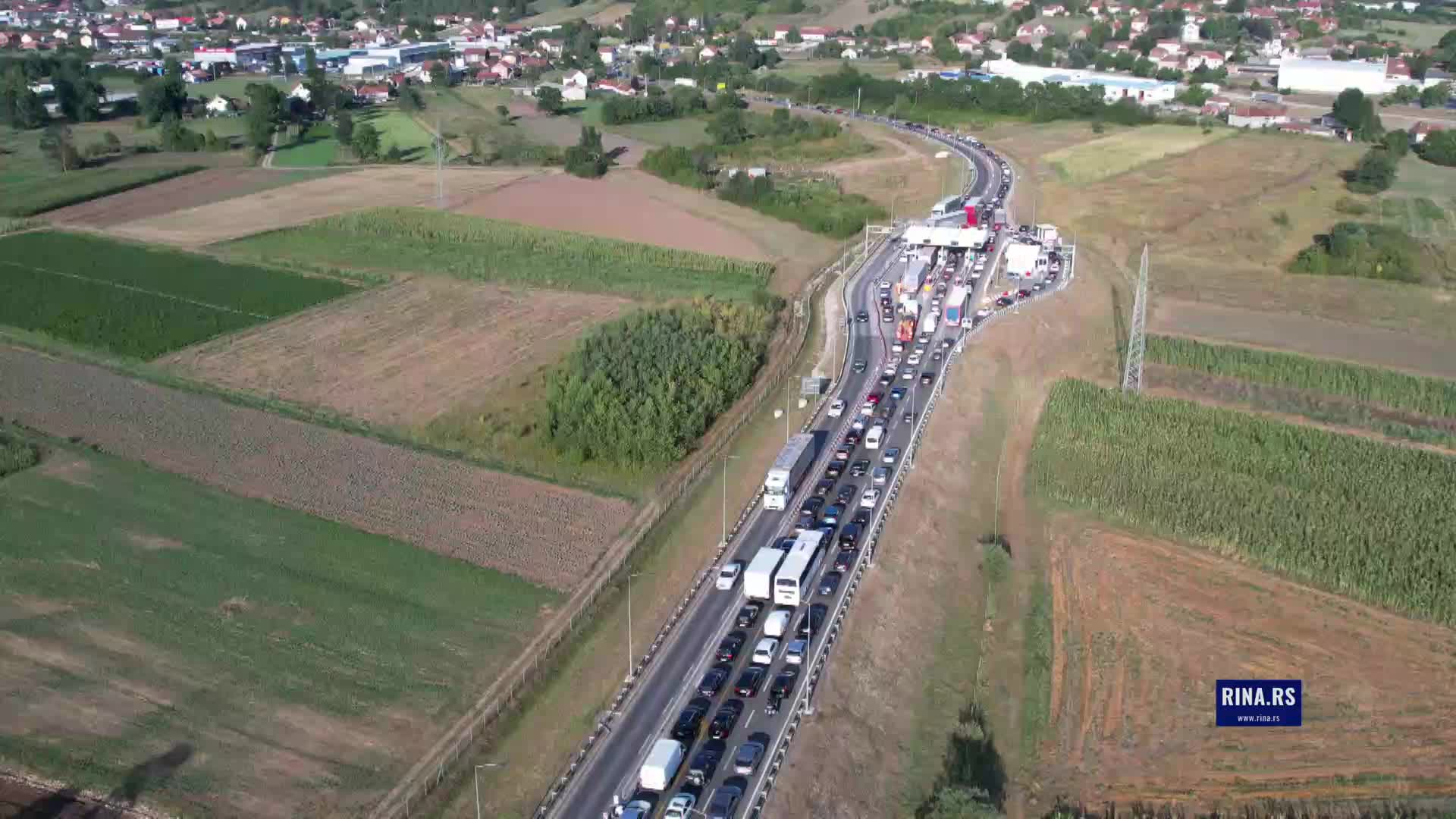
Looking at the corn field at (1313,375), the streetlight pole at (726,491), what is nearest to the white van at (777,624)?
the streetlight pole at (726,491)

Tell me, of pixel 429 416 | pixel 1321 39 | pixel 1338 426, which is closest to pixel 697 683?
pixel 429 416

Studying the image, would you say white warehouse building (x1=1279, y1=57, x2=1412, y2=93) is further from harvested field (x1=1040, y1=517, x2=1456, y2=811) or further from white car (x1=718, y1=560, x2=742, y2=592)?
white car (x1=718, y1=560, x2=742, y2=592)

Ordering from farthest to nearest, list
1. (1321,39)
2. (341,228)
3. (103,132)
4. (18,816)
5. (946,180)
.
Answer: (1321,39) → (103,132) → (946,180) → (341,228) → (18,816)

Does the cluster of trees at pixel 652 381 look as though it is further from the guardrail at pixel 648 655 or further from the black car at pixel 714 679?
the black car at pixel 714 679

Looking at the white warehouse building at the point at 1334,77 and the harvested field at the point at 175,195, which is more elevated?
the white warehouse building at the point at 1334,77

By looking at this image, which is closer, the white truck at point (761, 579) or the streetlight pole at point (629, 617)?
the streetlight pole at point (629, 617)

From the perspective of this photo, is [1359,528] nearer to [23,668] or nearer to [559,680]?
[559,680]
